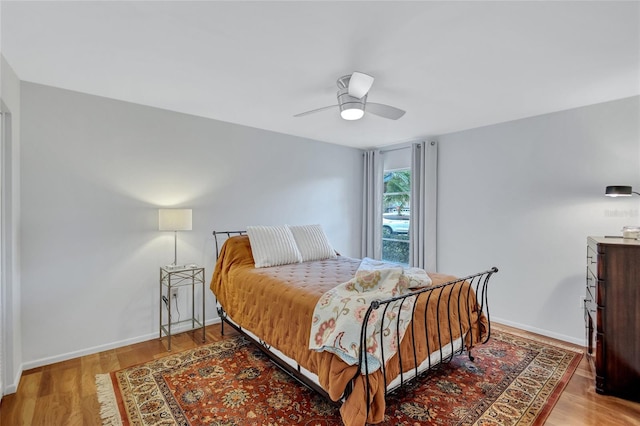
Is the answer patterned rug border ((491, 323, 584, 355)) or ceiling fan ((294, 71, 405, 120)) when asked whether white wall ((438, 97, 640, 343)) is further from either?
ceiling fan ((294, 71, 405, 120))

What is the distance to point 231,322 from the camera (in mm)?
3146

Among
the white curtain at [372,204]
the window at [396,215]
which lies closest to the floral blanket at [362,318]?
the window at [396,215]

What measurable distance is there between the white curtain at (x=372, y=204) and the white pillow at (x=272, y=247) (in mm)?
2125

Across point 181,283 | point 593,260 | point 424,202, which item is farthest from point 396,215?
point 181,283

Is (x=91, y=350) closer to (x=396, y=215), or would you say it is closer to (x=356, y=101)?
(x=356, y=101)

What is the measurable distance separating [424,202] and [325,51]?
3.00m

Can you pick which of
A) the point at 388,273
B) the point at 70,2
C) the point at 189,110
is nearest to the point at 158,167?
the point at 189,110

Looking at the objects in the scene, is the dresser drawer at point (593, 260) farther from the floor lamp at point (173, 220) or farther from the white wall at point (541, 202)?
the floor lamp at point (173, 220)

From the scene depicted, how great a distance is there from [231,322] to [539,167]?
389 centimetres

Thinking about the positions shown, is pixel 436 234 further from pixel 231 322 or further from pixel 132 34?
pixel 132 34

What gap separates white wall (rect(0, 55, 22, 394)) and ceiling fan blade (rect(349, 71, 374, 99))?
2.48 meters

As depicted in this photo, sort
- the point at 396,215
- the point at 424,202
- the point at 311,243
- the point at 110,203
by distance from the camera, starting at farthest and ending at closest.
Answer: the point at 396,215 < the point at 424,202 < the point at 311,243 < the point at 110,203

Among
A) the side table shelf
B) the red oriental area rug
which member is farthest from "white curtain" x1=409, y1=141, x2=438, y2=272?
the side table shelf

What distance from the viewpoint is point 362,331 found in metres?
1.68
